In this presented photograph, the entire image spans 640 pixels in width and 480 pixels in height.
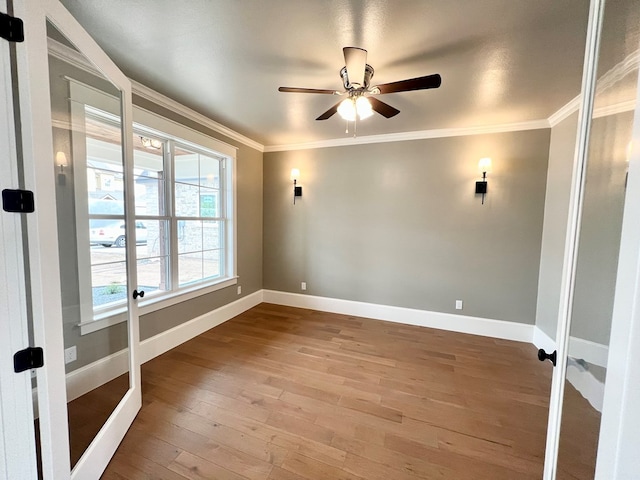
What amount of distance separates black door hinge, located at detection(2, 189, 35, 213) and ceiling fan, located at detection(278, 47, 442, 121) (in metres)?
1.53

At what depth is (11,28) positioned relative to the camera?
90 cm

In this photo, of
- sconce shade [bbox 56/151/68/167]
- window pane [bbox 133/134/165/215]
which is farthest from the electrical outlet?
window pane [bbox 133/134/165/215]

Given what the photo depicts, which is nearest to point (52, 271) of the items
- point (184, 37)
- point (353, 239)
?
point (184, 37)

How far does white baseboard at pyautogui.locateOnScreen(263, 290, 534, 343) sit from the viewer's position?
3.18 metres

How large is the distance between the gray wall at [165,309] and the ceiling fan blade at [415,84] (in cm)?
181

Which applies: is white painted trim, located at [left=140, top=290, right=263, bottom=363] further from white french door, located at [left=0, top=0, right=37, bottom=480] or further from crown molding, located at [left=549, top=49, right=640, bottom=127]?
crown molding, located at [left=549, top=49, right=640, bottom=127]

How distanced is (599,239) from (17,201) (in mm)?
2000

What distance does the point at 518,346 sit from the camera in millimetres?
3008

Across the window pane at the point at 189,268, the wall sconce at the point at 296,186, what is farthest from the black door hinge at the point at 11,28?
the wall sconce at the point at 296,186

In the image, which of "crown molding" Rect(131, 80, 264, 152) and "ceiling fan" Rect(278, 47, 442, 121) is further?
"crown molding" Rect(131, 80, 264, 152)

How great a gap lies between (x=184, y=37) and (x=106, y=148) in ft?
2.97

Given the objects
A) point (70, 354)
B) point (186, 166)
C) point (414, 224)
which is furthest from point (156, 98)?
point (414, 224)

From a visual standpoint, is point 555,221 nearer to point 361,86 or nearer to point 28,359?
point 361,86

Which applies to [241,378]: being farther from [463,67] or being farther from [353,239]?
[463,67]
